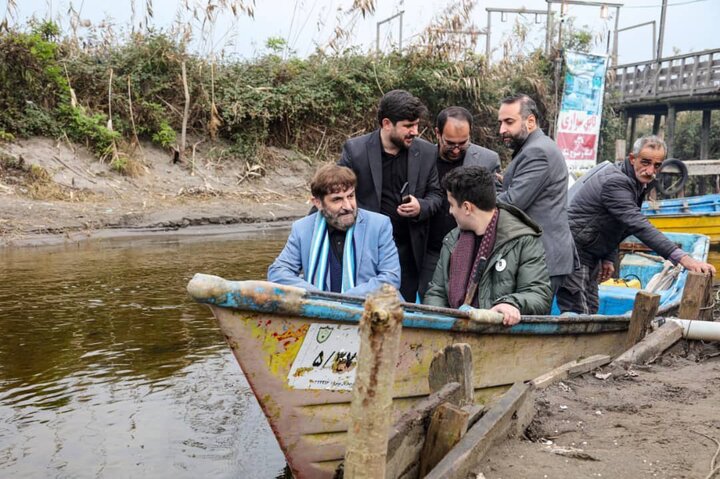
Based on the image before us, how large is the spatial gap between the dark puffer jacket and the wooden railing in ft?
67.9

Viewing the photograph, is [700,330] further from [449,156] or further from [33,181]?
[33,181]

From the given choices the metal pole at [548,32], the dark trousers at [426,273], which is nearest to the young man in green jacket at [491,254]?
the dark trousers at [426,273]

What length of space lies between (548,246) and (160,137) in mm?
13155

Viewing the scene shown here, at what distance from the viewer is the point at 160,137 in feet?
55.0

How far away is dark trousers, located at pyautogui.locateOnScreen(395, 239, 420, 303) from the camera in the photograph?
17.2 ft

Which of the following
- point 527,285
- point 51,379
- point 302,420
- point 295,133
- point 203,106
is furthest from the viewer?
point 295,133

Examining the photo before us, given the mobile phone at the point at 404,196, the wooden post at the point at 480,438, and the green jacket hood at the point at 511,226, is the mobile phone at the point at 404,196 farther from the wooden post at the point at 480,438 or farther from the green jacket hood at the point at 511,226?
the wooden post at the point at 480,438

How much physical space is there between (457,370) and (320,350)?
664mm

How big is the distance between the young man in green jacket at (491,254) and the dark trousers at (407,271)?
28.3 inches

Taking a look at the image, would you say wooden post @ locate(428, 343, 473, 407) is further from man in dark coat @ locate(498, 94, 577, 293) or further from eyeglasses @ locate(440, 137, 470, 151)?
eyeglasses @ locate(440, 137, 470, 151)

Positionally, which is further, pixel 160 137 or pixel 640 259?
pixel 160 137

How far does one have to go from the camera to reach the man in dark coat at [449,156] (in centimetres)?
505

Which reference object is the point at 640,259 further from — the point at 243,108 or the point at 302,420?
the point at 243,108

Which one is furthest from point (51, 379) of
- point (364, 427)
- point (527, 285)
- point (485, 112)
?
point (485, 112)
